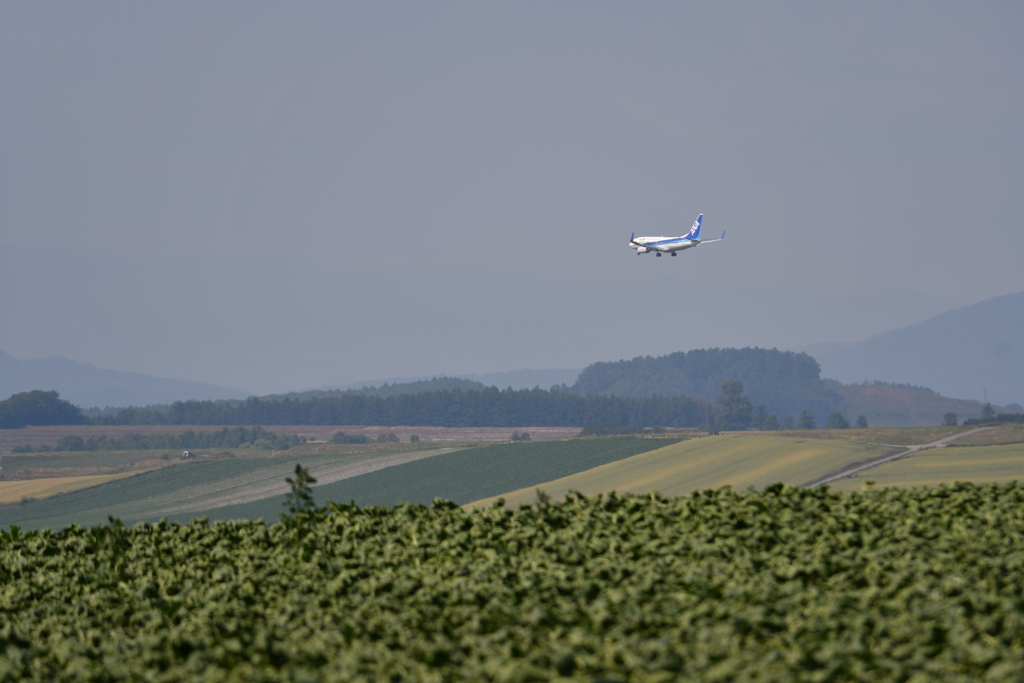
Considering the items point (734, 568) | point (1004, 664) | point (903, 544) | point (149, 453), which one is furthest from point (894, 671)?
point (149, 453)

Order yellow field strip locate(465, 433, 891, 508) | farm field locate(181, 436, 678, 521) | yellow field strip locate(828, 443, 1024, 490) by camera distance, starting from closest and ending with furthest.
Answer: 1. yellow field strip locate(828, 443, 1024, 490)
2. yellow field strip locate(465, 433, 891, 508)
3. farm field locate(181, 436, 678, 521)

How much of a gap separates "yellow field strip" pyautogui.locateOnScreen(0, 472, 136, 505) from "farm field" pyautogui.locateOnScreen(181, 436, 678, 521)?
118 ft

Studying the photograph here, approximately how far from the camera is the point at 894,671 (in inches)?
340

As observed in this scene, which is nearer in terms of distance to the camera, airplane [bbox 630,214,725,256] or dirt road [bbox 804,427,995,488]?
dirt road [bbox 804,427,995,488]

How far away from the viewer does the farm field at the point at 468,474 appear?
227 feet

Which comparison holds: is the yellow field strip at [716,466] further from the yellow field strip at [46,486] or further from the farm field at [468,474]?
the yellow field strip at [46,486]

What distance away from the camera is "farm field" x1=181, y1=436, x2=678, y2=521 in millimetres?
69062

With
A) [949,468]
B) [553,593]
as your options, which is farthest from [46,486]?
[553,593]

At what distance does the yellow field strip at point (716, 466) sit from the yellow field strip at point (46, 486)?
57068mm

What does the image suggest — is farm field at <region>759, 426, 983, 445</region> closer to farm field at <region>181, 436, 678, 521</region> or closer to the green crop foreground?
farm field at <region>181, 436, 678, 521</region>

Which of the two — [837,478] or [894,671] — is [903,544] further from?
[837,478]

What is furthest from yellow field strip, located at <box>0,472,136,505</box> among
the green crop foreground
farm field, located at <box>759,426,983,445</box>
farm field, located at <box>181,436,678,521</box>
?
the green crop foreground

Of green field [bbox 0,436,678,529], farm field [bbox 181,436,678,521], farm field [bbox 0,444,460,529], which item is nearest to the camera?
farm field [bbox 181,436,678,521]

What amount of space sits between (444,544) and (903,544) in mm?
6205
